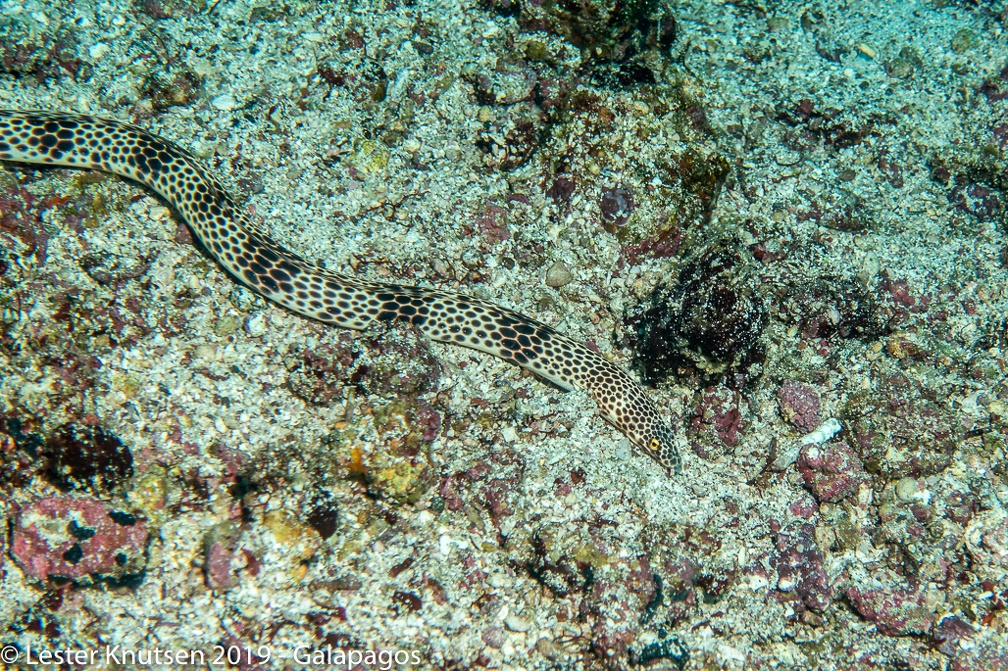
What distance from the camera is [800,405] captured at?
4.19 m

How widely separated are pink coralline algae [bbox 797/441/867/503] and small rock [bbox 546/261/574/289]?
7.32 feet

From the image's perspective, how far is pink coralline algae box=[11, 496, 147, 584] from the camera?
3.27m

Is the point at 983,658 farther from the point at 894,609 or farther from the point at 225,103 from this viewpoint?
the point at 225,103

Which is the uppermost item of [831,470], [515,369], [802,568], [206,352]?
[831,470]

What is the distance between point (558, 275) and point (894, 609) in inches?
130

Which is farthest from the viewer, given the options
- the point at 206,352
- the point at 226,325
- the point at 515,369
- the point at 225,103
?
the point at 225,103

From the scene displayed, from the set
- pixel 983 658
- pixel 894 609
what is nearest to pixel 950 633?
pixel 983 658

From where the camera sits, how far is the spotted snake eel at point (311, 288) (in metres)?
4.29

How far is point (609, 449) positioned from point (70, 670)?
11.8 feet

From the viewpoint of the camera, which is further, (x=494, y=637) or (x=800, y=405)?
(x=800, y=405)

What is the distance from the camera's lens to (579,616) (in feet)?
11.8

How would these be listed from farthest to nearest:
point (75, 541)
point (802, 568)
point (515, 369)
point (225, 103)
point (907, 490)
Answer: point (225, 103) → point (515, 369) → point (907, 490) → point (802, 568) → point (75, 541)

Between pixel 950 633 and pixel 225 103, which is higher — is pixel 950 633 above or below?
below

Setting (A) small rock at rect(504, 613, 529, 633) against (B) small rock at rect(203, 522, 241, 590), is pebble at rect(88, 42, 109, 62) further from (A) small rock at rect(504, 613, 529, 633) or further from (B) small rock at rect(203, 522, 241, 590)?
(A) small rock at rect(504, 613, 529, 633)
